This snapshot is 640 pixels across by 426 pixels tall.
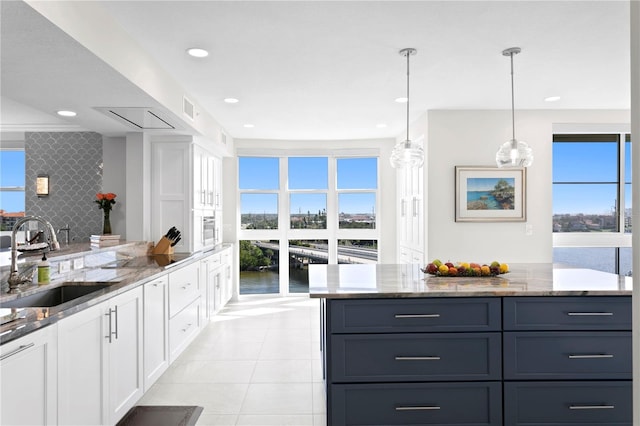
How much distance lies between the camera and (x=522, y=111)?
496cm

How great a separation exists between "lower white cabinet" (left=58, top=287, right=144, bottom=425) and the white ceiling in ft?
4.76

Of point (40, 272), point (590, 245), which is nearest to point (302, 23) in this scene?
point (40, 272)

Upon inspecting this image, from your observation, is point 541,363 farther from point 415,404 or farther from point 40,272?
point 40,272

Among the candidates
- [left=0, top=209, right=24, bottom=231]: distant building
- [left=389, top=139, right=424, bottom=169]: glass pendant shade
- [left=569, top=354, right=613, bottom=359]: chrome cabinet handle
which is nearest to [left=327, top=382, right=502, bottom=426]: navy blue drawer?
[left=569, top=354, right=613, bottom=359]: chrome cabinet handle

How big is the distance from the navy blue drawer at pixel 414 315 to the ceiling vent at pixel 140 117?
2.44m

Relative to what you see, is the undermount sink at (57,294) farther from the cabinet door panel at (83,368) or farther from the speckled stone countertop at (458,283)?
the speckled stone countertop at (458,283)

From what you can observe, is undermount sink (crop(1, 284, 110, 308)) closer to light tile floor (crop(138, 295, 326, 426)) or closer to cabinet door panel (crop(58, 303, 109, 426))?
cabinet door panel (crop(58, 303, 109, 426))

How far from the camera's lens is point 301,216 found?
705 cm

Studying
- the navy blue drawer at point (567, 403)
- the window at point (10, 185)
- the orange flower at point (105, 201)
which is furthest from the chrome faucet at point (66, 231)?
the navy blue drawer at point (567, 403)

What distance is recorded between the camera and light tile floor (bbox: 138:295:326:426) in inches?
116

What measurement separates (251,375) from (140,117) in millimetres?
2458

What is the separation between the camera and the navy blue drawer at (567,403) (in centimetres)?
236

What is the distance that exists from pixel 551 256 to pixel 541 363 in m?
3.04

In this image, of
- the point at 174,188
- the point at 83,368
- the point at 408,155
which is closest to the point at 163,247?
the point at 174,188
